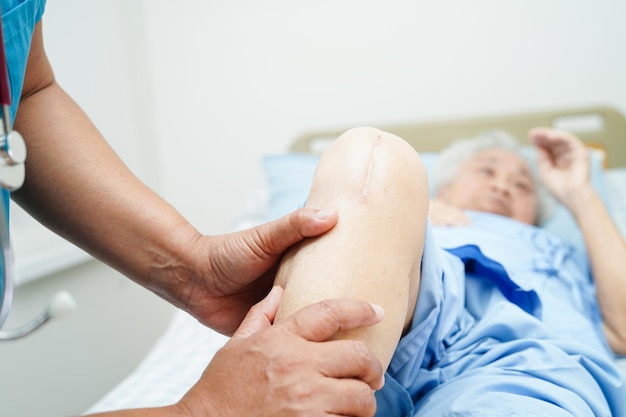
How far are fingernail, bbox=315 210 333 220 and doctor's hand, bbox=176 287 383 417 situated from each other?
0.48ft

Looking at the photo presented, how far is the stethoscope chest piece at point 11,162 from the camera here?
50 cm

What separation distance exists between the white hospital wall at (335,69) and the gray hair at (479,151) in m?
0.45

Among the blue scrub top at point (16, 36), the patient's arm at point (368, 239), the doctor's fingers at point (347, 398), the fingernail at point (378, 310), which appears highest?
the blue scrub top at point (16, 36)

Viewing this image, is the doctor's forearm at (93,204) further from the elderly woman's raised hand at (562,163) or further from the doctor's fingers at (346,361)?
the elderly woman's raised hand at (562,163)

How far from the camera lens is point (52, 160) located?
0.86 m

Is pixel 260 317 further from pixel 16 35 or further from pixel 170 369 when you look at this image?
pixel 170 369

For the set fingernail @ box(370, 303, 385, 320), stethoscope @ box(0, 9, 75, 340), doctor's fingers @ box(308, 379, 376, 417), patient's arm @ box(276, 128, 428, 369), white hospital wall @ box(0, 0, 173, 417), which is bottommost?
white hospital wall @ box(0, 0, 173, 417)

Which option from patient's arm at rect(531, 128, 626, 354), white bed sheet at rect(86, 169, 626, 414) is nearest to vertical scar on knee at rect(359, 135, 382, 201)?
white bed sheet at rect(86, 169, 626, 414)

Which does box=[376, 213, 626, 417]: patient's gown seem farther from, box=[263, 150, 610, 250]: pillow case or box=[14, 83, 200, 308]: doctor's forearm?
box=[263, 150, 610, 250]: pillow case

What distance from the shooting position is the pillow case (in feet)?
5.62

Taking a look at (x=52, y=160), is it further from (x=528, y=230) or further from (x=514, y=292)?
(x=528, y=230)

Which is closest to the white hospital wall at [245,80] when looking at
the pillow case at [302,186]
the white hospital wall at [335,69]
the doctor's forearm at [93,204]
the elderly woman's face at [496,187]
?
the white hospital wall at [335,69]

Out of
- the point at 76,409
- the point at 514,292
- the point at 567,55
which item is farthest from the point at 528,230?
the point at 76,409

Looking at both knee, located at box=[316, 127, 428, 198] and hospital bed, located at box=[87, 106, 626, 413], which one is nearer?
knee, located at box=[316, 127, 428, 198]
